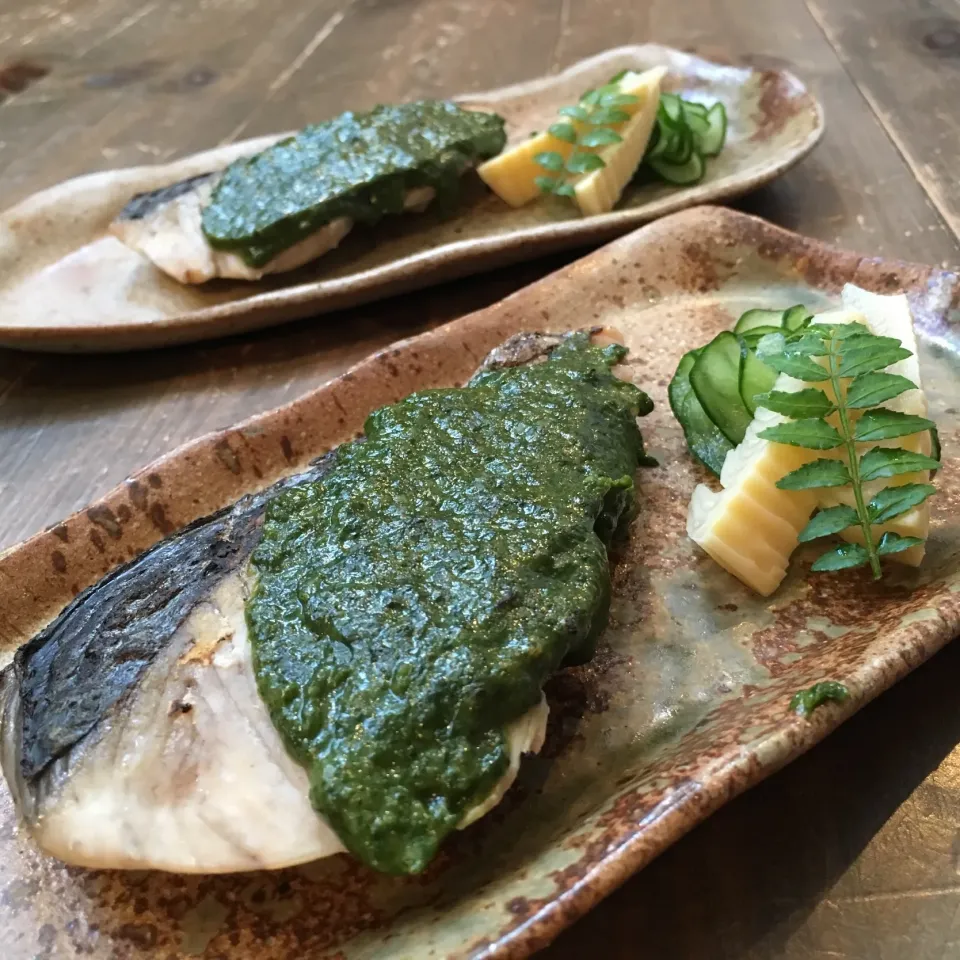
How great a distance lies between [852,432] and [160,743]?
6.41 ft

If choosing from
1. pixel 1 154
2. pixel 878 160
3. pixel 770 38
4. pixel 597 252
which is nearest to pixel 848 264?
pixel 597 252

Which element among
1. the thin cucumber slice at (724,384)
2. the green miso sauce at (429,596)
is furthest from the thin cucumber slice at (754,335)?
the green miso sauce at (429,596)

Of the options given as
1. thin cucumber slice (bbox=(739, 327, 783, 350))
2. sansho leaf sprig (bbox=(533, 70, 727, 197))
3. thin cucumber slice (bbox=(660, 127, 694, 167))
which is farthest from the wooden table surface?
thin cucumber slice (bbox=(739, 327, 783, 350))

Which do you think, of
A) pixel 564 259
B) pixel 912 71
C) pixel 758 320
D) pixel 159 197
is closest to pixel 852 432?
pixel 758 320

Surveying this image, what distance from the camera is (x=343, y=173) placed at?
4.05 m

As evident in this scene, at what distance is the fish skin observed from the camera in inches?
69.6

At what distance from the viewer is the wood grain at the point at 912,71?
15.3ft

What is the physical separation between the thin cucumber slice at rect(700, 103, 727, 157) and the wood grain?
3.72 feet

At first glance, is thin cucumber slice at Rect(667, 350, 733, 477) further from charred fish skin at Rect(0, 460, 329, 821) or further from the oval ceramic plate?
charred fish skin at Rect(0, 460, 329, 821)

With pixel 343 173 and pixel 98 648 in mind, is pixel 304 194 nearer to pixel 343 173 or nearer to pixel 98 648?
pixel 343 173

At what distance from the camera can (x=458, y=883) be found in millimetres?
1921

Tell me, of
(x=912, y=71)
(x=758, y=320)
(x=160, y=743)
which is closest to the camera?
(x=160, y=743)

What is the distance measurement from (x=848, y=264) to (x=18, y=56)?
6.47 meters

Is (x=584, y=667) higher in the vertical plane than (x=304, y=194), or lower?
lower
